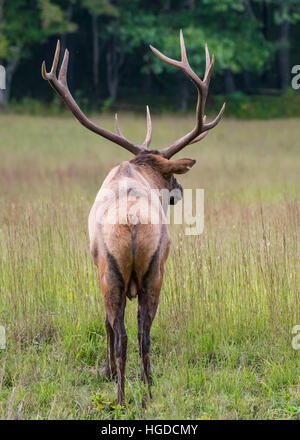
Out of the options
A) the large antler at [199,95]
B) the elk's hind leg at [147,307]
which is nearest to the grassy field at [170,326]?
the elk's hind leg at [147,307]

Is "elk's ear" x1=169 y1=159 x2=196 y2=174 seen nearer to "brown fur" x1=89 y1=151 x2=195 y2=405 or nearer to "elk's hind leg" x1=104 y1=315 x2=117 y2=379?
"brown fur" x1=89 y1=151 x2=195 y2=405

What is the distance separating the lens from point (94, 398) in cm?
426

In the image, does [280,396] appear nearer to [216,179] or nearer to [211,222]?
[211,222]

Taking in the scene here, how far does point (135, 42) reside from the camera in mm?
25531

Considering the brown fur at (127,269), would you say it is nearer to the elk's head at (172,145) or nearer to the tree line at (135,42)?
the elk's head at (172,145)

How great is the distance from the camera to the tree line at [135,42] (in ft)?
82.4

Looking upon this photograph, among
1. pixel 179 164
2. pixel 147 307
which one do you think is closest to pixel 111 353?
pixel 147 307

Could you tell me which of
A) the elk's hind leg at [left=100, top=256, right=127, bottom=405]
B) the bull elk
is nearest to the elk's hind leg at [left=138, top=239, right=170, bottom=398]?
the bull elk

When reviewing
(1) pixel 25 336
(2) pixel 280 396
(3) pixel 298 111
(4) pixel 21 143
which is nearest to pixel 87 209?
(1) pixel 25 336

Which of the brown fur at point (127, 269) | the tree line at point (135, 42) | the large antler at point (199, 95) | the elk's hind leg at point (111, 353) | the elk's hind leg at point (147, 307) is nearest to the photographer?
the brown fur at point (127, 269)

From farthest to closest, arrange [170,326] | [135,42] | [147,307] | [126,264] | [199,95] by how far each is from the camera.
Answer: [135,42] < [170,326] < [199,95] < [147,307] < [126,264]
